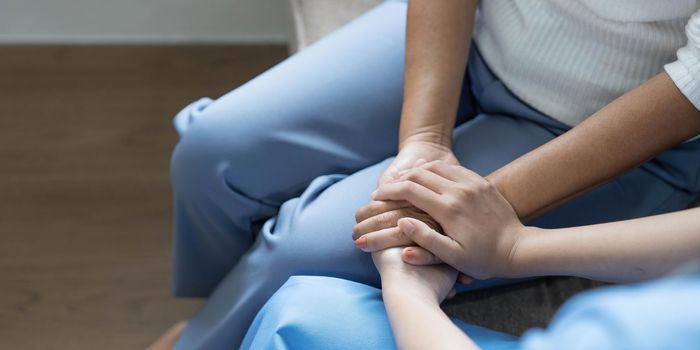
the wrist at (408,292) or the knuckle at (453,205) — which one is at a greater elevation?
the knuckle at (453,205)

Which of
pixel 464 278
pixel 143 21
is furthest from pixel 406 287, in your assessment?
pixel 143 21

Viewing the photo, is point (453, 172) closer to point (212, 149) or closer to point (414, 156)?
point (414, 156)

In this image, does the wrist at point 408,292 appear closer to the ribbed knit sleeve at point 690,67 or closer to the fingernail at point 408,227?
the fingernail at point 408,227

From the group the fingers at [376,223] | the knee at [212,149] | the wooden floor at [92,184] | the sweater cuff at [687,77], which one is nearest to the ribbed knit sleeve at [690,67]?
the sweater cuff at [687,77]

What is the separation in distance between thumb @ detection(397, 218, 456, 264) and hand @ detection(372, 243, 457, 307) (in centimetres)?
2

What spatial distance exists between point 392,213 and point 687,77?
337 mm

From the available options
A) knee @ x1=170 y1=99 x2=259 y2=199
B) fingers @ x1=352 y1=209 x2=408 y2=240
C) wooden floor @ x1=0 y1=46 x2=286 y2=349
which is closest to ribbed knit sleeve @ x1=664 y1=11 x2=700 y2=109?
fingers @ x1=352 y1=209 x2=408 y2=240

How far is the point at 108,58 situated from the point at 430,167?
1.07m

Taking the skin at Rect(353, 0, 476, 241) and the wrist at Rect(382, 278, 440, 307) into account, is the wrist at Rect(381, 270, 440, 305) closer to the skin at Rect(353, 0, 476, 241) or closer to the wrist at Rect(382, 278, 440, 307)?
the wrist at Rect(382, 278, 440, 307)

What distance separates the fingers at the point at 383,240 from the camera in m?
0.89

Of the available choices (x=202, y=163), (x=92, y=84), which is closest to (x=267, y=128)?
(x=202, y=163)

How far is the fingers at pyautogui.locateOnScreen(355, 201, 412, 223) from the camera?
0.92m

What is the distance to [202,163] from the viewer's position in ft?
3.39

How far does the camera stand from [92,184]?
1.57 metres
